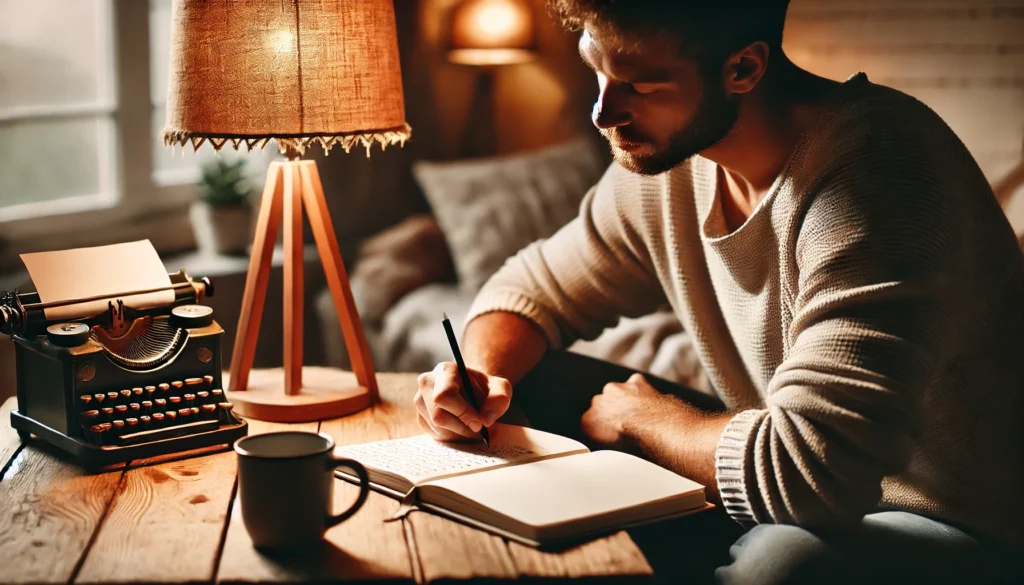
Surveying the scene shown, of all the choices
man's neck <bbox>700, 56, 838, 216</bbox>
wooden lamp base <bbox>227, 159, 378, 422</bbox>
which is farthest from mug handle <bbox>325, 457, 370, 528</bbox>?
man's neck <bbox>700, 56, 838, 216</bbox>

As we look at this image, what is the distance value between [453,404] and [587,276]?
0.55 meters

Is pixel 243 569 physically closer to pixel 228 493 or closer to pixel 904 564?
pixel 228 493

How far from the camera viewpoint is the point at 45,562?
1.00 m

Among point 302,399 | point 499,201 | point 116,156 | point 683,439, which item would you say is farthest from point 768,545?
point 116,156

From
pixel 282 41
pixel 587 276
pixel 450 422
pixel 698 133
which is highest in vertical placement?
pixel 282 41

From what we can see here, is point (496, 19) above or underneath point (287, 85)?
above

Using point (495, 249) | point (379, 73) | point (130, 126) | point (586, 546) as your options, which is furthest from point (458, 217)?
point (586, 546)

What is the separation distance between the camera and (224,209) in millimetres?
2928

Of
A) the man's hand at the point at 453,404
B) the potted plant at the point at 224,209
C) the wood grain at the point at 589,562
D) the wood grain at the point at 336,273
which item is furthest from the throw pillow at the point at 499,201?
the wood grain at the point at 589,562

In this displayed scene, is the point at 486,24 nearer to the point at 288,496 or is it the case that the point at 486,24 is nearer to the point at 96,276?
the point at 96,276

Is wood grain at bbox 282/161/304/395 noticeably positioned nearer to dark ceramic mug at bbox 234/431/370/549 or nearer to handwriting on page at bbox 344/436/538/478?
handwriting on page at bbox 344/436/538/478

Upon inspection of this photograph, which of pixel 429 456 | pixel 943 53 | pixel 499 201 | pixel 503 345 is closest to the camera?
pixel 429 456

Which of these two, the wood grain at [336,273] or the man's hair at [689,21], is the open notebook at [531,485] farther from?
the man's hair at [689,21]

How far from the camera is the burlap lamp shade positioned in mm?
1347
